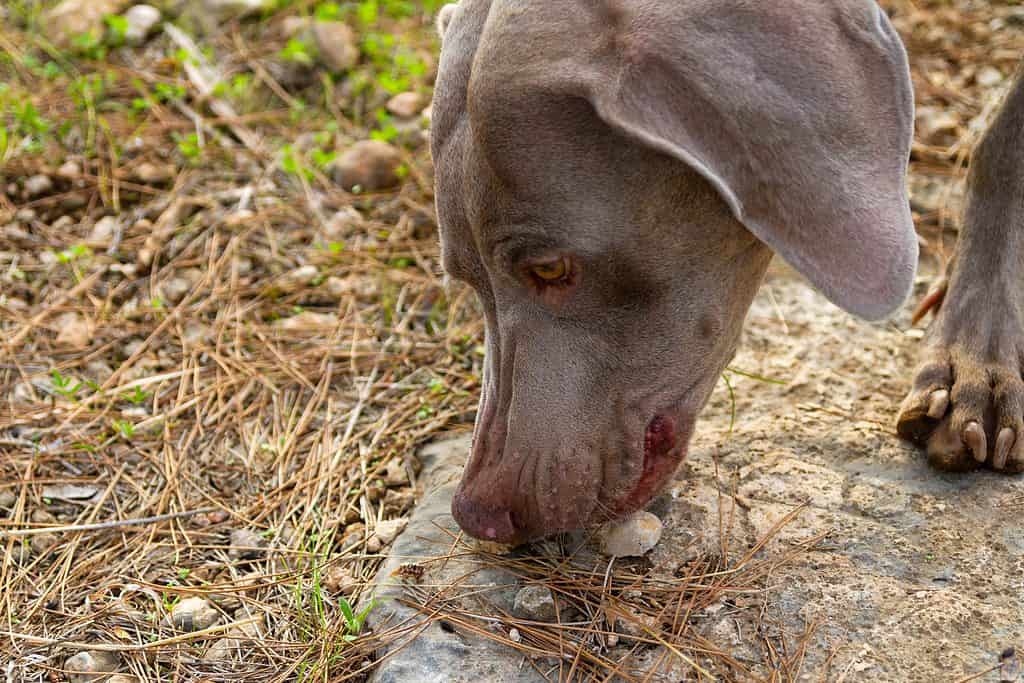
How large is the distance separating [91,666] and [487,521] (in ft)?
3.22

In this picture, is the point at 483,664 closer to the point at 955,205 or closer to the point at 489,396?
the point at 489,396

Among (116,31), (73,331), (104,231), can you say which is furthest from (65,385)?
(116,31)

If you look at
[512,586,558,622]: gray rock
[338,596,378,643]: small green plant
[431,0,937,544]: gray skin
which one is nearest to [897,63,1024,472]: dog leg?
[431,0,937,544]: gray skin

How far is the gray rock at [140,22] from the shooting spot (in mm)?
5258

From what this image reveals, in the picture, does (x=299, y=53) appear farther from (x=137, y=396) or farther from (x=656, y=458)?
(x=656, y=458)

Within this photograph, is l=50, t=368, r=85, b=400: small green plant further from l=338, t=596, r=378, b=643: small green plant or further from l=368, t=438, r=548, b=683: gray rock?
l=338, t=596, r=378, b=643: small green plant

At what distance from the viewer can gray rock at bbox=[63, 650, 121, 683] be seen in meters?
2.43

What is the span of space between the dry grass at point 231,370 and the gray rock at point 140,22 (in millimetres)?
71

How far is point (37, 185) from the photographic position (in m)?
4.33

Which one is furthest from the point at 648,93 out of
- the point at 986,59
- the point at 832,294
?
the point at 986,59

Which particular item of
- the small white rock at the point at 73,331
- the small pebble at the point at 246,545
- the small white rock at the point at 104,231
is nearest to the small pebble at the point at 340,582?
the small pebble at the point at 246,545

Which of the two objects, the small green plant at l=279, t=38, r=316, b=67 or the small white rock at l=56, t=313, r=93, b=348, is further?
the small green plant at l=279, t=38, r=316, b=67

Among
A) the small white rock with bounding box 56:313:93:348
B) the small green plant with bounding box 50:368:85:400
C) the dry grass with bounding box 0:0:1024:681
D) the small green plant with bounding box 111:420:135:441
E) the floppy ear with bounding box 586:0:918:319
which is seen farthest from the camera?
the small white rock with bounding box 56:313:93:348

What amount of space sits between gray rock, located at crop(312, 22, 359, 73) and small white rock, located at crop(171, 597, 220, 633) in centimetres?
313
